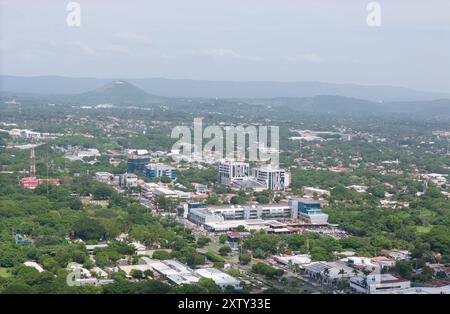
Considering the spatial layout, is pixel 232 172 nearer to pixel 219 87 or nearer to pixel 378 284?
pixel 378 284

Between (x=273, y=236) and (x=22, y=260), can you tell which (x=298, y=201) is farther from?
(x=22, y=260)

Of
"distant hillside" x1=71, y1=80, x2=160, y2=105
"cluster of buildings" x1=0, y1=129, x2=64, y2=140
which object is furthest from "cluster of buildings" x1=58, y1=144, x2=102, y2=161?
"distant hillside" x1=71, y1=80, x2=160, y2=105

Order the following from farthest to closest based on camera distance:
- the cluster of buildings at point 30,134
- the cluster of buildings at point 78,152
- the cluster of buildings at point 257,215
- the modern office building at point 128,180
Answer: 1. the cluster of buildings at point 30,134
2. the cluster of buildings at point 78,152
3. the modern office building at point 128,180
4. the cluster of buildings at point 257,215

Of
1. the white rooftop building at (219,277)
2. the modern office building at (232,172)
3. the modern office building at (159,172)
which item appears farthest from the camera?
the modern office building at (159,172)

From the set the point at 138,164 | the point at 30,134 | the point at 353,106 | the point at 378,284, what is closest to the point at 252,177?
the point at 138,164

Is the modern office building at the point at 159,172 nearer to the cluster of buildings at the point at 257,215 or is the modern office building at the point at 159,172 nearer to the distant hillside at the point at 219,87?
the cluster of buildings at the point at 257,215

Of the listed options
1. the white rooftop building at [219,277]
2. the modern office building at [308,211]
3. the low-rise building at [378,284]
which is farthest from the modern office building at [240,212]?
the low-rise building at [378,284]

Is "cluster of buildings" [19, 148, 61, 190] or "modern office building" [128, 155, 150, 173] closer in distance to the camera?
"cluster of buildings" [19, 148, 61, 190]

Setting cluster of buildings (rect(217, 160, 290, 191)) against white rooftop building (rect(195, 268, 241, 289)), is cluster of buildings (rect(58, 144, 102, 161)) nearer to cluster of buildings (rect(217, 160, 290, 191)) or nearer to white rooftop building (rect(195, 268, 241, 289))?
cluster of buildings (rect(217, 160, 290, 191))
